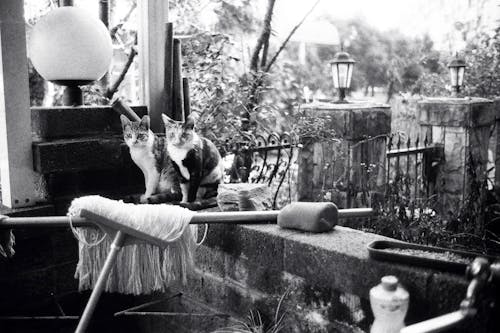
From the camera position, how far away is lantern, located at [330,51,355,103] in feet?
15.5

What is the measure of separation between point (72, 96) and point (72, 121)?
0.18 m

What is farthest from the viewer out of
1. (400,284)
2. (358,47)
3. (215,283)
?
(358,47)

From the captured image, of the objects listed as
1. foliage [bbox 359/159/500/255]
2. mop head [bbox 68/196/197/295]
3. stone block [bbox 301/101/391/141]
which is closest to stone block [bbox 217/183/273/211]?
mop head [bbox 68/196/197/295]

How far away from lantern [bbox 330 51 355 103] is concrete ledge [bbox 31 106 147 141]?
2.31 m

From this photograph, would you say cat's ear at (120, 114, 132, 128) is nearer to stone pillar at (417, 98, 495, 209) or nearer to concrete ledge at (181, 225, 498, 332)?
concrete ledge at (181, 225, 498, 332)

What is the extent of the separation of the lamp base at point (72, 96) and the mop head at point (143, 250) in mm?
975

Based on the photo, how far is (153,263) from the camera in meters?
2.41

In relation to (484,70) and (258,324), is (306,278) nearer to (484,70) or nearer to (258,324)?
(258,324)

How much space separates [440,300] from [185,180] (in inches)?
65.7

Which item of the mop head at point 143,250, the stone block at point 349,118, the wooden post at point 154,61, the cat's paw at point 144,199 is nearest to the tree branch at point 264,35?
the stone block at point 349,118

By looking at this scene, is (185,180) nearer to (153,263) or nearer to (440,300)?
(153,263)

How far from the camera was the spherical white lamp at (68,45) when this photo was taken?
9.27 ft

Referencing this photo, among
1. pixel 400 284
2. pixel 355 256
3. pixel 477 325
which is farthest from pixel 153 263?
pixel 477 325

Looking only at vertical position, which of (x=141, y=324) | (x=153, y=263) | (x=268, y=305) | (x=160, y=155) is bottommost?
(x=141, y=324)
